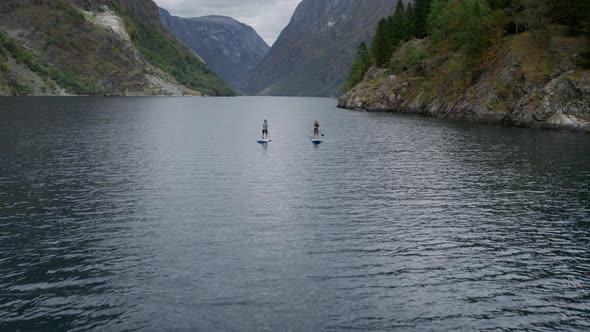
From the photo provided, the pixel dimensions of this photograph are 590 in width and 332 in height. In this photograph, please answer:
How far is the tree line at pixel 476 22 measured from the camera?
103 meters

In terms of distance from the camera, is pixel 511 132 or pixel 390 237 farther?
pixel 511 132

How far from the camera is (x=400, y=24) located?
174 meters

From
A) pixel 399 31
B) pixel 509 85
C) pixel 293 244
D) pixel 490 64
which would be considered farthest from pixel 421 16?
pixel 293 244

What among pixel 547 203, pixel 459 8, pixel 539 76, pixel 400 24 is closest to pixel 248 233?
pixel 547 203

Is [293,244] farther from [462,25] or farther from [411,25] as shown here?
[411,25]

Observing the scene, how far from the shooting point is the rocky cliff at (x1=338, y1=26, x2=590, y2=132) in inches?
3607

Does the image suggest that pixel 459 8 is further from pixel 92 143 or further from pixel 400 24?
pixel 92 143

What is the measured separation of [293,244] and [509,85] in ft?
311

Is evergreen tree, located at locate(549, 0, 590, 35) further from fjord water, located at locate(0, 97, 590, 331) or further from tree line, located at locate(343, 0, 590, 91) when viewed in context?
fjord water, located at locate(0, 97, 590, 331)

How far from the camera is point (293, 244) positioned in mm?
27578

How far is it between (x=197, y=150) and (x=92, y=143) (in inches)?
675

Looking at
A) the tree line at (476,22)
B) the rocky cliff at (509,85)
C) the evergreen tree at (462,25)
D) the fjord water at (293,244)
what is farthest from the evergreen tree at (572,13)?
the fjord water at (293,244)

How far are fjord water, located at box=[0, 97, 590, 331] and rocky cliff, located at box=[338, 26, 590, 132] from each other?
41.8 metres

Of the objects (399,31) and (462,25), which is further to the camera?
(399,31)
